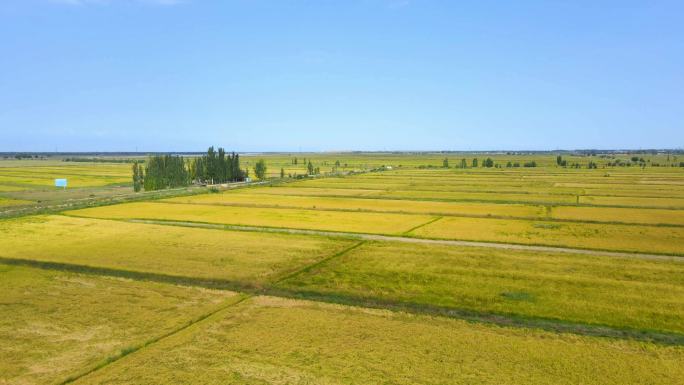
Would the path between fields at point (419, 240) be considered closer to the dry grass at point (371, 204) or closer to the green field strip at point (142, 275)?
the green field strip at point (142, 275)

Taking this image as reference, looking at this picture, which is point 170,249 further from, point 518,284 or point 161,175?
point 161,175

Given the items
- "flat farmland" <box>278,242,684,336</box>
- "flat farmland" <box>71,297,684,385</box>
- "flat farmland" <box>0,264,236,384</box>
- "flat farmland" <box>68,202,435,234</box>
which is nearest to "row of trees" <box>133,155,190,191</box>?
"flat farmland" <box>68,202,435,234</box>

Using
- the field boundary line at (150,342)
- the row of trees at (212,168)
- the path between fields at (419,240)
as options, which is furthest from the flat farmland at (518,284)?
the row of trees at (212,168)

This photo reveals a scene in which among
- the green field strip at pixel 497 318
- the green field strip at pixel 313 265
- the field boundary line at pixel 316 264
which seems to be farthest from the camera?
the green field strip at pixel 313 265

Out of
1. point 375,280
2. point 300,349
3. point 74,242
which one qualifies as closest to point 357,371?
point 300,349

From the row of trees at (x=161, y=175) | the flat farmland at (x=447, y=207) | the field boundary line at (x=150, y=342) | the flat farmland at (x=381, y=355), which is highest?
the row of trees at (x=161, y=175)

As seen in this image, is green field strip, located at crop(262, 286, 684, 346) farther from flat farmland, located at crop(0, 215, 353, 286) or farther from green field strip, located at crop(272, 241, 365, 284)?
flat farmland, located at crop(0, 215, 353, 286)

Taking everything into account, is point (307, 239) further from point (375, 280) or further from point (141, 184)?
point (141, 184)

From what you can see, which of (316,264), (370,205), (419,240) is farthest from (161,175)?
(316,264)
